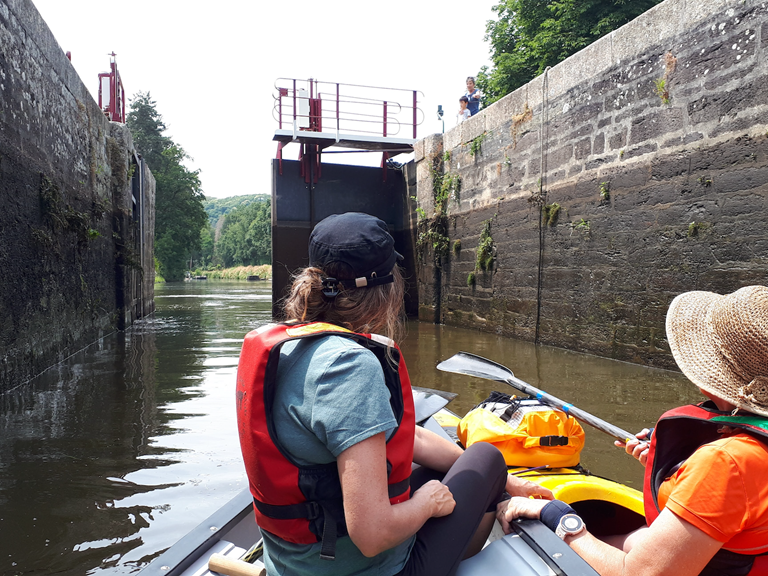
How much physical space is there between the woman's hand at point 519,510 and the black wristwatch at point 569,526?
0.07 m

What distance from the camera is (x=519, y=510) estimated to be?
1.64 m

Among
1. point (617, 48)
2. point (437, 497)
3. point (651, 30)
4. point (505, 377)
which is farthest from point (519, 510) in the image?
point (617, 48)

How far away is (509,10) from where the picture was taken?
936 inches

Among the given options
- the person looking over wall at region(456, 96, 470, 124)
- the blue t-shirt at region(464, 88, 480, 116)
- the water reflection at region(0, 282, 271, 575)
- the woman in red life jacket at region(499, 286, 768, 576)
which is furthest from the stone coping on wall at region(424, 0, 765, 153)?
the water reflection at region(0, 282, 271, 575)

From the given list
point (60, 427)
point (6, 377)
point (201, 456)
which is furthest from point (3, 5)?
point (201, 456)

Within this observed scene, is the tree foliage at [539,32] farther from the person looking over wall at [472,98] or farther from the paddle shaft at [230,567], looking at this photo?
the paddle shaft at [230,567]

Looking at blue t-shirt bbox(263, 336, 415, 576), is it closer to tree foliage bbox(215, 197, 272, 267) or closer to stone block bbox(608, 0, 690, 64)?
stone block bbox(608, 0, 690, 64)

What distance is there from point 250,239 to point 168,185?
5378 centimetres

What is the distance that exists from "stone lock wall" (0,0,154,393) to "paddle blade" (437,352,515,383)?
14.0 ft

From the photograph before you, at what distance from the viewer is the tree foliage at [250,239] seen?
88188mm

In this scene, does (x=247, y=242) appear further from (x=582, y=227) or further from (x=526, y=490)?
(x=526, y=490)

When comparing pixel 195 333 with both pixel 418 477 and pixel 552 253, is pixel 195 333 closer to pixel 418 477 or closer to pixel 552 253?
pixel 552 253

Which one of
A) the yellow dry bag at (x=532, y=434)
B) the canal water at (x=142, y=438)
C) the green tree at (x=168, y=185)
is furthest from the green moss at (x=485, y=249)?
the green tree at (x=168, y=185)

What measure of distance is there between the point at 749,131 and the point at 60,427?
21.1 feet
